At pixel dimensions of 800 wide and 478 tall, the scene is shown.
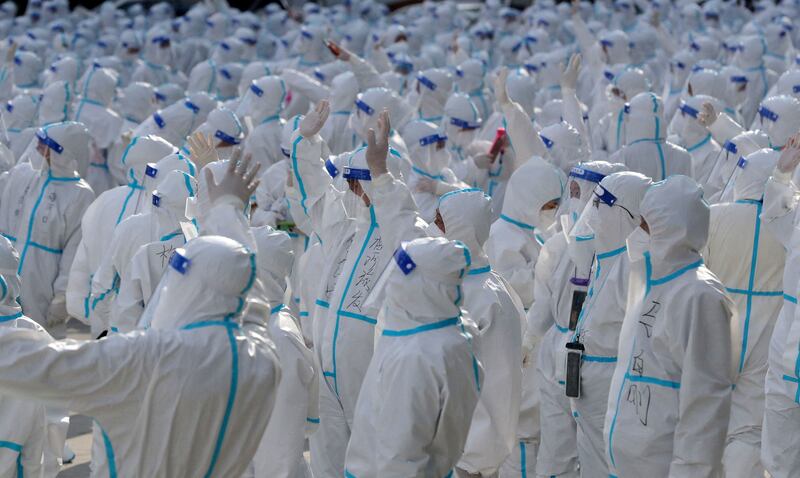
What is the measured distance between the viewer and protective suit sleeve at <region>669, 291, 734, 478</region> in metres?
5.55

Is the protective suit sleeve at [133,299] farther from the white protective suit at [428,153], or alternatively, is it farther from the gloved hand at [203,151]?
the white protective suit at [428,153]

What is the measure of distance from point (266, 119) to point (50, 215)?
320 centimetres

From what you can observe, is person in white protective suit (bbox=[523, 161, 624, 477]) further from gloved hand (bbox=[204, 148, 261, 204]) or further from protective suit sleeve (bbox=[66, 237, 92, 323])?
protective suit sleeve (bbox=[66, 237, 92, 323])

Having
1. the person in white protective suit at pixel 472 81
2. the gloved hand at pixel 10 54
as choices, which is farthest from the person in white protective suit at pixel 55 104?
the person in white protective suit at pixel 472 81

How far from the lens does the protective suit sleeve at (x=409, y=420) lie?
16.7 ft

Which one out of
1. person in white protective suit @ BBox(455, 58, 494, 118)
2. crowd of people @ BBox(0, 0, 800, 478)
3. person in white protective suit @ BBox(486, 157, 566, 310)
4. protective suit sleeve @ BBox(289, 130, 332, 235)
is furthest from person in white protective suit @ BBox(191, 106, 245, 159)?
person in white protective suit @ BBox(455, 58, 494, 118)

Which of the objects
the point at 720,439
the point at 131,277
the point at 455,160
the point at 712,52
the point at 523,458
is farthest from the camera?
the point at 712,52

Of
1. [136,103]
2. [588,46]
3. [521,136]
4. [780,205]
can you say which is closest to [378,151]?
[780,205]

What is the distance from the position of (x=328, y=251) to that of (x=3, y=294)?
7.60 ft

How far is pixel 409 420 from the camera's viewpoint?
16.7ft

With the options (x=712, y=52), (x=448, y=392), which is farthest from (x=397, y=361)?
(x=712, y=52)

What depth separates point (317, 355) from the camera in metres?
7.27

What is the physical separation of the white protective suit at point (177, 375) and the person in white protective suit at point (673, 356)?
165cm

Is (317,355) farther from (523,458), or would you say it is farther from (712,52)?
(712,52)
